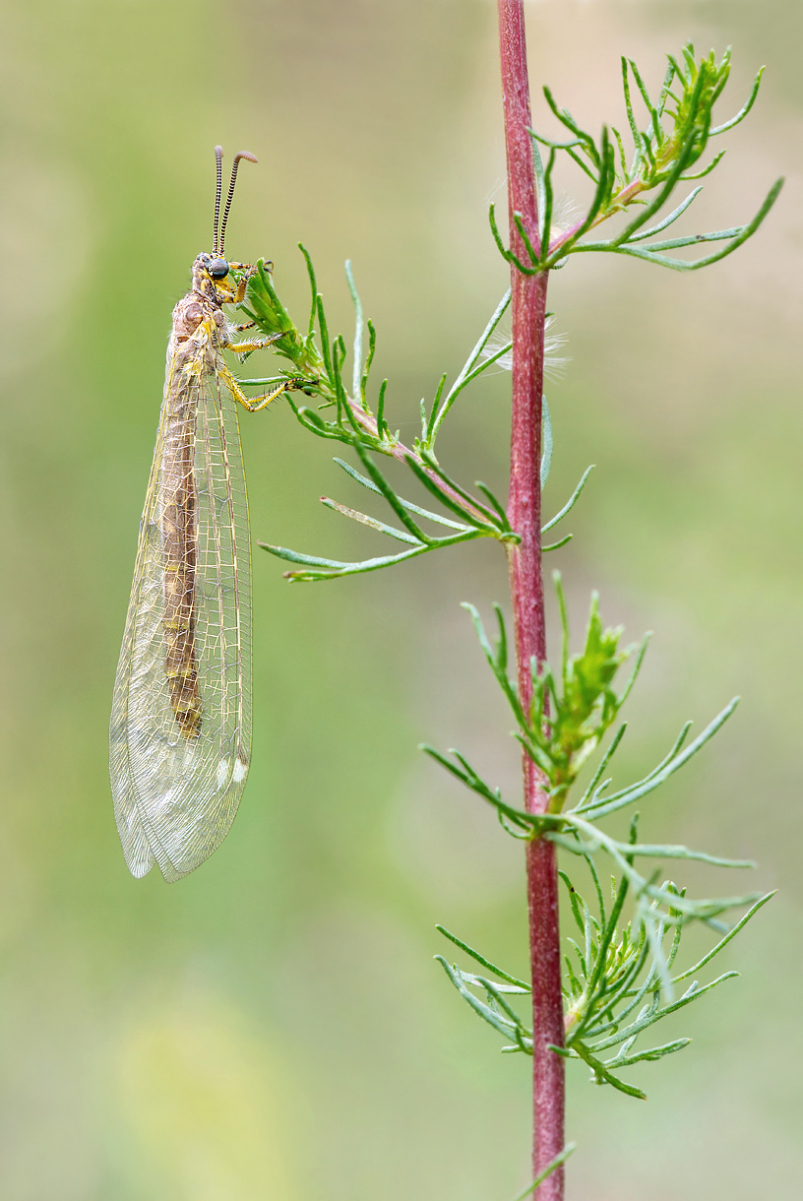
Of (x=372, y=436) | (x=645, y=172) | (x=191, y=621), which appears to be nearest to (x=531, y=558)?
(x=372, y=436)

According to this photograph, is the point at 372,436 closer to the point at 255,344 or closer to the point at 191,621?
the point at 255,344

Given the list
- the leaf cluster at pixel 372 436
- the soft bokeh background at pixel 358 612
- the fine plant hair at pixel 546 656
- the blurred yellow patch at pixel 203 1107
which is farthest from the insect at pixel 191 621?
the blurred yellow patch at pixel 203 1107

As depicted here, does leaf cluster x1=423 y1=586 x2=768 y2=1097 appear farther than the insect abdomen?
No

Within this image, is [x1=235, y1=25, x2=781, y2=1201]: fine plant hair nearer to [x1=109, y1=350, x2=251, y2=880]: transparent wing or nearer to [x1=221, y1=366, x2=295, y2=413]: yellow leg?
[x1=221, y1=366, x2=295, y2=413]: yellow leg

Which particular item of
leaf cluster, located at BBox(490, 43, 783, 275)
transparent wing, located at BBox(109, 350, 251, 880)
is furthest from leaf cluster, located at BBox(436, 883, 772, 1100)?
transparent wing, located at BBox(109, 350, 251, 880)

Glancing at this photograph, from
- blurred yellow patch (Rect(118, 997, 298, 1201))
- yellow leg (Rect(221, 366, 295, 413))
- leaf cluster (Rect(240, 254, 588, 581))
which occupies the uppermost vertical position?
yellow leg (Rect(221, 366, 295, 413))

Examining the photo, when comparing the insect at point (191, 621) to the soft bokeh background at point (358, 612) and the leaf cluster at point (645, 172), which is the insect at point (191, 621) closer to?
the leaf cluster at point (645, 172)
